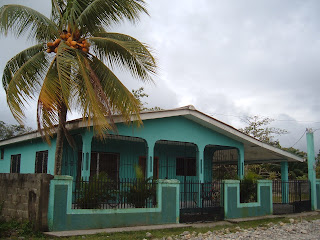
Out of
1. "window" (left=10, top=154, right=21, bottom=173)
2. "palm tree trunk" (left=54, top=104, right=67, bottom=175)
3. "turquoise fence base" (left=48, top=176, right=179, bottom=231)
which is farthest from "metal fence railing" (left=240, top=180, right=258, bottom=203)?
"window" (left=10, top=154, right=21, bottom=173)

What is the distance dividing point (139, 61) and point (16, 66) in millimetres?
3939

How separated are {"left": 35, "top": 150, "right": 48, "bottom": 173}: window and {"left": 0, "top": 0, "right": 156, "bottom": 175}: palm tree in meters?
3.81

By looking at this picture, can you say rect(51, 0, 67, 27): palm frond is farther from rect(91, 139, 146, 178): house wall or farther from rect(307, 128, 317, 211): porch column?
rect(307, 128, 317, 211): porch column

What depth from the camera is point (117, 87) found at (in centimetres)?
1034

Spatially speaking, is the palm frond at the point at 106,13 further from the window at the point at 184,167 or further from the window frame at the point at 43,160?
the window at the point at 184,167

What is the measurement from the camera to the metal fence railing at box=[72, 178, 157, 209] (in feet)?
31.7

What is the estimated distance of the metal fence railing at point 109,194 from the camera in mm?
9656

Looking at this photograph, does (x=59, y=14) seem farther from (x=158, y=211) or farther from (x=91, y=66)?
(x=158, y=211)

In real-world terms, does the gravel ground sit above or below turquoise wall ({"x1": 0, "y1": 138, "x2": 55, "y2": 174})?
below

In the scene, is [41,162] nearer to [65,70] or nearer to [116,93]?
[116,93]

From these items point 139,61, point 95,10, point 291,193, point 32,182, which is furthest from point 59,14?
point 291,193

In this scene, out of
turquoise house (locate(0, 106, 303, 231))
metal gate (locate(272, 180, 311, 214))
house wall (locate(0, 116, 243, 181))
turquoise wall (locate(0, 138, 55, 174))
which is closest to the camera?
turquoise house (locate(0, 106, 303, 231))

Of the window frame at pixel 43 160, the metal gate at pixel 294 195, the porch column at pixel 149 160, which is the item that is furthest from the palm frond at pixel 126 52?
the metal gate at pixel 294 195

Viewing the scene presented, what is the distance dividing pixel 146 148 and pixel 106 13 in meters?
4.76
